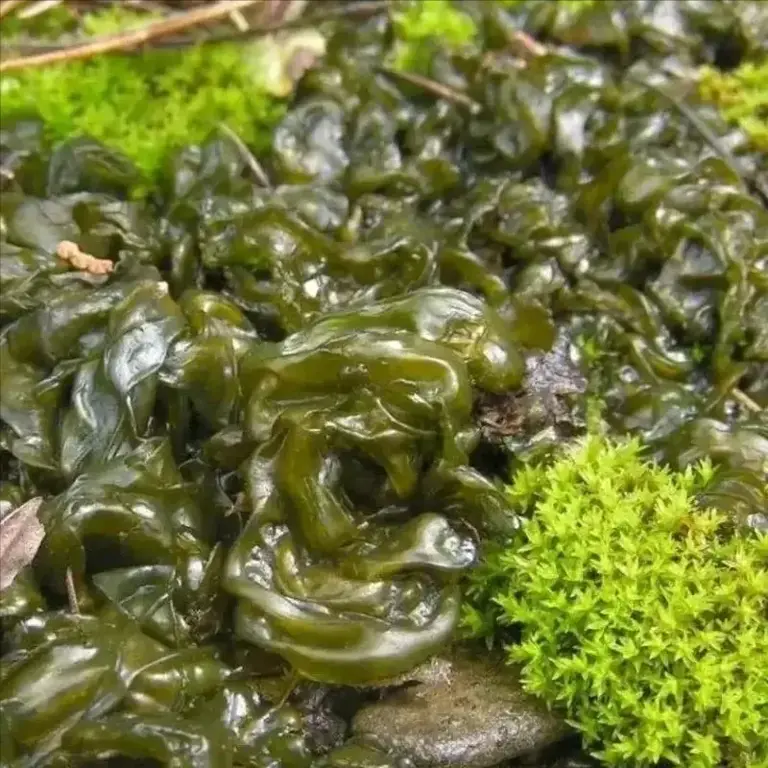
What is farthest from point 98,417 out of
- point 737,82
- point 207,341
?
point 737,82

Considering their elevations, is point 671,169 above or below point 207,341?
below

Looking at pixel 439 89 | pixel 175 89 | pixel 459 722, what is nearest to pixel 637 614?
pixel 459 722

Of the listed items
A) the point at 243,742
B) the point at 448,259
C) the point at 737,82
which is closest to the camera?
the point at 243,742

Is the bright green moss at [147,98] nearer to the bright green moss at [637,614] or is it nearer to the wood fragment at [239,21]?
the wood fragment at [239,21]

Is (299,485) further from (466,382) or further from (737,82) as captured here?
(737,82)

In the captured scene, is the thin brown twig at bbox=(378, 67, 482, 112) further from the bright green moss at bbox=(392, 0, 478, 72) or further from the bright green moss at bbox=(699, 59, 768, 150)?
the bright green moss at bbox=(699, 59, 768, 150)

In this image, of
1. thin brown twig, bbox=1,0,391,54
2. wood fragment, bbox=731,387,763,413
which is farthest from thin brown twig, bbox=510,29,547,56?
wood fragment, bbox=731,387,763,413

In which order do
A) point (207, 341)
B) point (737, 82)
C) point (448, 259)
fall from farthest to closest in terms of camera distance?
point (737, 82) → point (448, 259) → point (207, 341)
